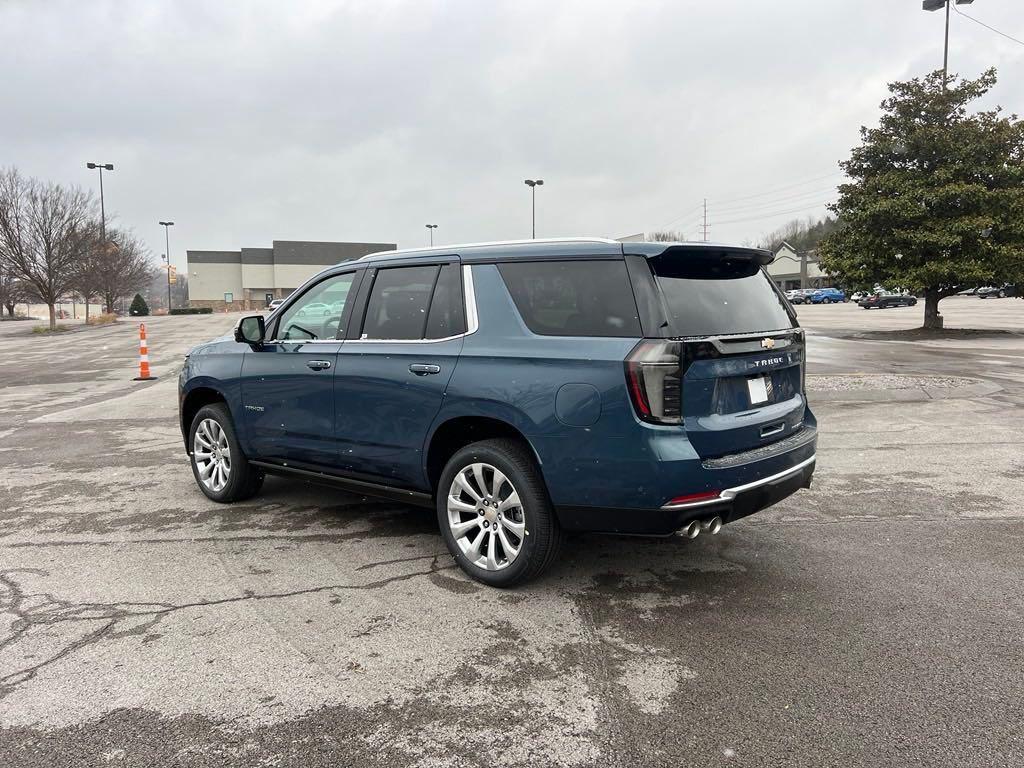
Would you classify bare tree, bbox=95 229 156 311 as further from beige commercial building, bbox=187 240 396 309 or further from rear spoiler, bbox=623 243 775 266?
rear spoiler, bbox=623 243 775 266

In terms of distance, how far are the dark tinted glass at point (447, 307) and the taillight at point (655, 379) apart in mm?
1118

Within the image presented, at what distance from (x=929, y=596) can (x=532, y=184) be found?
136 feet

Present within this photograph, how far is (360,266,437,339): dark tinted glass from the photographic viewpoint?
4.33 metres

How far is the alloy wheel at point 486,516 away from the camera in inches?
150

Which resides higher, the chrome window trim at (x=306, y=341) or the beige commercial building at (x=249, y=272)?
the beige commercial building at (x=249, y=272)

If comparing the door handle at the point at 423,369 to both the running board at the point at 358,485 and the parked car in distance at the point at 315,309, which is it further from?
the parked car in distance at the point at 315,309

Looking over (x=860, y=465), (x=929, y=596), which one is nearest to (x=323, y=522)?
(x=929, y=596)

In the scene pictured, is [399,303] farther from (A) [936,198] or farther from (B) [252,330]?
(A) [936,198]

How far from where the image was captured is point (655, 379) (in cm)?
333

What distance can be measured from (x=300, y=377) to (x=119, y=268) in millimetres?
52588

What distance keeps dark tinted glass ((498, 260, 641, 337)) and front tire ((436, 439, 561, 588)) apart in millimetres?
686

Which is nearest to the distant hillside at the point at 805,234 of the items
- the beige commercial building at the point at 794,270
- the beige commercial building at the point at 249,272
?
the beige commercial building at the point at 794,270

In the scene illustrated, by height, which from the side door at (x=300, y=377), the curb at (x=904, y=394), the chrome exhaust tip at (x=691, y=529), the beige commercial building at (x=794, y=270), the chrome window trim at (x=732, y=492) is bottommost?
the curb at (x=904, y=394)

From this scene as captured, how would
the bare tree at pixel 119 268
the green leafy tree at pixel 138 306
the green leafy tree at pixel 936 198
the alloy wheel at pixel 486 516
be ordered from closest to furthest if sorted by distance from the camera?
1. the alloy wheel at pixel 486 516
2. the green leafy tree at pixel 936 198
3. the bare tree at pixel 119 268
4. the green leafy tree at pixel 138 306
